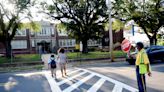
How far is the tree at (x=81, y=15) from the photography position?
4628 centimetres

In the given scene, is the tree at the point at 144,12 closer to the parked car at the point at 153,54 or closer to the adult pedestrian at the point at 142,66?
the parked car at the point at 153,54

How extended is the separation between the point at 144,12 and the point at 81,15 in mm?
9259

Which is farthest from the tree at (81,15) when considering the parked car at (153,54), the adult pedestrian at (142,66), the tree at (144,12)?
the adult pedestrian at (142,66)

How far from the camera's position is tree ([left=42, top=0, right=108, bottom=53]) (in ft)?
152

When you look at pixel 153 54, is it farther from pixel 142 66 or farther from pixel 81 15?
pixel 81 15

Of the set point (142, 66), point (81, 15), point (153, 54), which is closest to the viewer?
point (142, 66)

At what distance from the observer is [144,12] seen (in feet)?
154

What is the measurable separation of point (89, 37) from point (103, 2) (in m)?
5.52

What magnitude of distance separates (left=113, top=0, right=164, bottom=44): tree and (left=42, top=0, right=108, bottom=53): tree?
2.58 meters

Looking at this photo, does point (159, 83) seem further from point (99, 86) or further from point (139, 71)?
point (139, 71)

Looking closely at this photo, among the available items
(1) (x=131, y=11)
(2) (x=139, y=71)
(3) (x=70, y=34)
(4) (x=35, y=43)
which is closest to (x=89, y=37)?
(3) (x=70, y=34)

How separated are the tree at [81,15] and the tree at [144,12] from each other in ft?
8.47

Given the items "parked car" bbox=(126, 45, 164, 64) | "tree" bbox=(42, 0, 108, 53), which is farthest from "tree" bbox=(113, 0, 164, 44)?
"parked car" bbox=(126, 45, 164, 64)

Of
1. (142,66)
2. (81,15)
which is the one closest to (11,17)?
(81,15)
